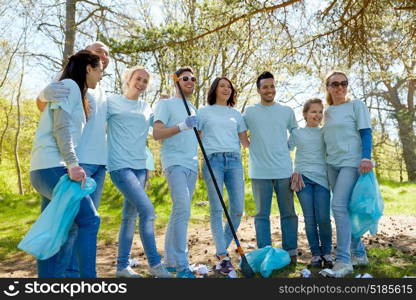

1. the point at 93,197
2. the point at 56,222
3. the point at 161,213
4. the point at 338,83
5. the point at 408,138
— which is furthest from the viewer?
the point at 408,138

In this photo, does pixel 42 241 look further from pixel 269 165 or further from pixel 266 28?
pixel 266 28

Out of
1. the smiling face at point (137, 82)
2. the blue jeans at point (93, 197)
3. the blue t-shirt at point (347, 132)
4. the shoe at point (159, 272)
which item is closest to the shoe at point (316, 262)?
the blue t-shirt at point (347, 132)

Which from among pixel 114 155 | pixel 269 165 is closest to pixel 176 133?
pixel 114 155

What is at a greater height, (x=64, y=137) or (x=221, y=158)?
(x=64, y=137)

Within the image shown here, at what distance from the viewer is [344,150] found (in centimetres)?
391

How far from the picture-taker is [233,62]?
7.95 m

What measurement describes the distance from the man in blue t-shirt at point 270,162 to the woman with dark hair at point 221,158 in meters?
0.19

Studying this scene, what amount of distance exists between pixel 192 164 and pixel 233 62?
452cm

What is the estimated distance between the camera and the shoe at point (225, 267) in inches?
156

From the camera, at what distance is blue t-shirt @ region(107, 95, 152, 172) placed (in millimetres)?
3697

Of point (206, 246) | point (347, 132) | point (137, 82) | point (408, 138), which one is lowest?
point (206, 246)

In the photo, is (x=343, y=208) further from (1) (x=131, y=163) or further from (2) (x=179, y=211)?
(1) (x=131, y=163)

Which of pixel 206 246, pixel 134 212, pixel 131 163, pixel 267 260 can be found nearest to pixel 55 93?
pixel 131 163

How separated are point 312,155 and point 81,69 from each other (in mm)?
2270
